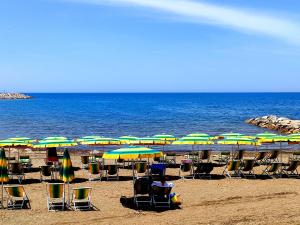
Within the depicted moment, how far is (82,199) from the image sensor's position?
13094mm

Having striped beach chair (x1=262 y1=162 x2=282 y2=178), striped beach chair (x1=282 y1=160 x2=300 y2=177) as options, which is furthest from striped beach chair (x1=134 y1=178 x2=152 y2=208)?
striped beach chair (x1=282 y1=160 x2=300 y2=177)

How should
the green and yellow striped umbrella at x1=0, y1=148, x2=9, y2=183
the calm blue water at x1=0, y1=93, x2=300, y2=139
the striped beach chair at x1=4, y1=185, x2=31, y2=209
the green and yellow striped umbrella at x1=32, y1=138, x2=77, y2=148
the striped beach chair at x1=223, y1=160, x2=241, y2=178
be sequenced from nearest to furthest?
the striped beach chair at x1=4, y1=185, x2=31, y2=209
the green and yellow striped umbrella at x1=0, y1=148, x2=9, y2=183
the green and yellow striped umbrella at x1=32, y1=138, x2=77, y2=148
the striped beach chair at x1=223, y1=160, x2=241, y2=178
the calm blue water at x1=0, y1=93, x2=300, y2=139

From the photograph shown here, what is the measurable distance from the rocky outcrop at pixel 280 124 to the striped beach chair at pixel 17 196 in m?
36.8

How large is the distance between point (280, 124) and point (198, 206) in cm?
4078

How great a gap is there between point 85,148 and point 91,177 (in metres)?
13.9

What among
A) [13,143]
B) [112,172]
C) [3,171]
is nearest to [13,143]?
[13,143]

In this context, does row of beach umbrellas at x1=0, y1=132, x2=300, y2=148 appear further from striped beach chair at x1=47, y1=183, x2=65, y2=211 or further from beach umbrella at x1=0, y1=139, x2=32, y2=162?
striped beach chair at x1=47, y1=183, x2=65, y2=211

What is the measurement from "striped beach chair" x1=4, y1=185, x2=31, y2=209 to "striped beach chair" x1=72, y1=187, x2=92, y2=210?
142 cm

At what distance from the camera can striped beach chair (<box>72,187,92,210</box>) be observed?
12.7 meters

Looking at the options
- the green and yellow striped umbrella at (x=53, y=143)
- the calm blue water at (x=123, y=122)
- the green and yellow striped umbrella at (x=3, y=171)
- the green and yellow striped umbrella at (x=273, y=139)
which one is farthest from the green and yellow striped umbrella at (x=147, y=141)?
the calm blue water at (x=123, y=122)

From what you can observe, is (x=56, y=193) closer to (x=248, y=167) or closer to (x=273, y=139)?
(x=248, y=167)

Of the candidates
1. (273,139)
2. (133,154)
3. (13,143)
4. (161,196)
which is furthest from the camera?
(273,139)

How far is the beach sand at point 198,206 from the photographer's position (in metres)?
11.5

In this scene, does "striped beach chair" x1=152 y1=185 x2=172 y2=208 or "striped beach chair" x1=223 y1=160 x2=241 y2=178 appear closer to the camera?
"striped beach chair" x1=152 y1=185 x2=172 y2=208
